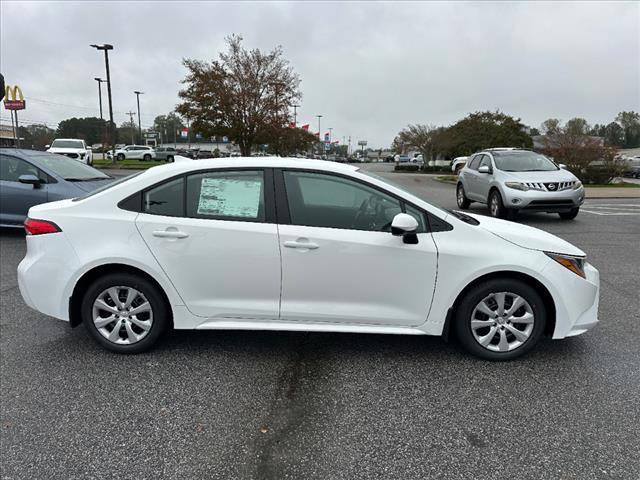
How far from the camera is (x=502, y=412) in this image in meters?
2.86

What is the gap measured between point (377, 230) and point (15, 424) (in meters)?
2.61

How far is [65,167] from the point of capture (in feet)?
26.3

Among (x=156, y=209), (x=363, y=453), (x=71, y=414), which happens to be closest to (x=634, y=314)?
(x=363, y=453)

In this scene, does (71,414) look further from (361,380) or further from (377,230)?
(377,230)

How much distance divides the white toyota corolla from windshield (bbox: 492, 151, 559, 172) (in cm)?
752

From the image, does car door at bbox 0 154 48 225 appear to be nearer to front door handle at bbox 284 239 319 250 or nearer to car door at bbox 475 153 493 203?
front door handle at bbox 284 239 319 250

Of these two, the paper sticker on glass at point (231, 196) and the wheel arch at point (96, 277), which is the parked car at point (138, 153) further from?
the paper sticker on glass at point (231, 196)

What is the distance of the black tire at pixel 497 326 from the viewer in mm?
3350

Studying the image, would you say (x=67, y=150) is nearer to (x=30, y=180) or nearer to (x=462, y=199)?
(x=30, y=180)

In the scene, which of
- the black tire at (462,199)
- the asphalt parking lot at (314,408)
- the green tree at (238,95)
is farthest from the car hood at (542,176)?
the green tree at (238,95)

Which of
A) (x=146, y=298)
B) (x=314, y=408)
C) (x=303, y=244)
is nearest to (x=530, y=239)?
(x=303, y=244)

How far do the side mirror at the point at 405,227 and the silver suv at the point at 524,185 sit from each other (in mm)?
7161

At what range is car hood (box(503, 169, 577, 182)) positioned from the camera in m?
9.64

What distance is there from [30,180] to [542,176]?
9.66 m
